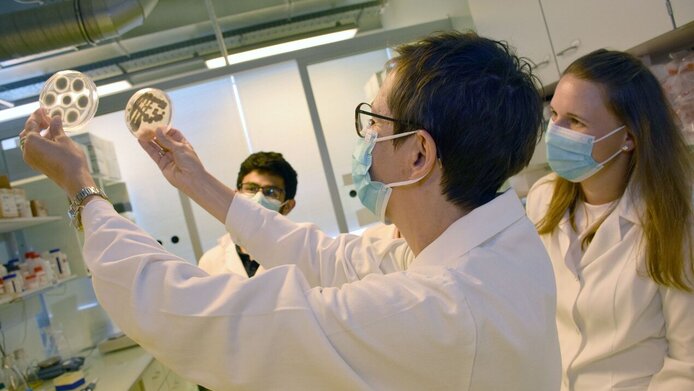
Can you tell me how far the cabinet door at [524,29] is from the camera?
2164 millimetres

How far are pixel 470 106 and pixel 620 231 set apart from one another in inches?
32.1

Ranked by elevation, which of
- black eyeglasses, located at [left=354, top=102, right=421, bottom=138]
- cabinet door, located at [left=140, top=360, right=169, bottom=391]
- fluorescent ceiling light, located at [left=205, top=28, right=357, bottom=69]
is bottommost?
cabinet door, located at [left=140, top=360, right=169, bottom=391]

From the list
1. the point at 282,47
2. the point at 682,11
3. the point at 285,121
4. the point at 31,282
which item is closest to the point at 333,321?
the point at 682,11

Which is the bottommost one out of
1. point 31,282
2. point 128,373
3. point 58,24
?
point 128,373

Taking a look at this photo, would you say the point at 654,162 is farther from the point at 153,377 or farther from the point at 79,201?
the point at 153,377

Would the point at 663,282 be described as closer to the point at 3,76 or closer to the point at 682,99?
the point at 682,99

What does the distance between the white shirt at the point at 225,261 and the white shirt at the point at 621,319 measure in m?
1.16

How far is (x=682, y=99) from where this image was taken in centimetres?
168

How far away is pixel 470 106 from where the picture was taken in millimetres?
838

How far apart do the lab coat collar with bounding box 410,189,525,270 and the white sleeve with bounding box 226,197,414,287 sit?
0.28 m

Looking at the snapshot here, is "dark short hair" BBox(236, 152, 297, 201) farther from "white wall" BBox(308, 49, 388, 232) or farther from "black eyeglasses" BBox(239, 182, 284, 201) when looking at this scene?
"white wall" BBox(308, 49, 388, 232)

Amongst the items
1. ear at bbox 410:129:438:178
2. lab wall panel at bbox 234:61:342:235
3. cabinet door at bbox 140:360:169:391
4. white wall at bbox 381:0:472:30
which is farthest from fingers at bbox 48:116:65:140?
white wall at bbox 381:0:472:30

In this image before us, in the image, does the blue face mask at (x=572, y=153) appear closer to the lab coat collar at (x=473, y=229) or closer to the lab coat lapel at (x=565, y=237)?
the lab coat lapel at (x=565, y=237)

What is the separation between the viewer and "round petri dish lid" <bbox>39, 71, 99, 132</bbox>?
116 centimetres
